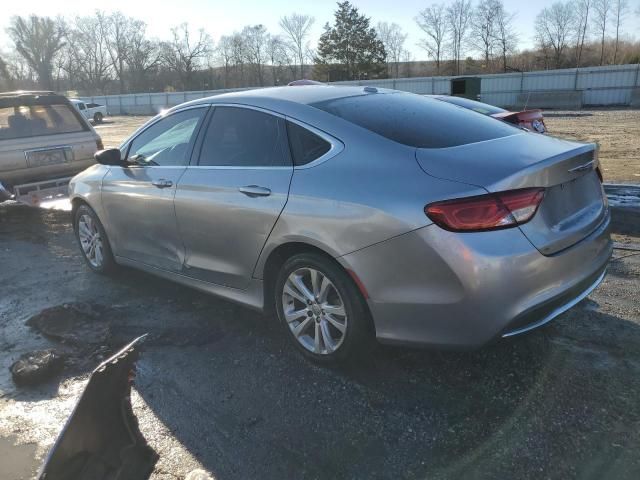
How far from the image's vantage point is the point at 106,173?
4973mm

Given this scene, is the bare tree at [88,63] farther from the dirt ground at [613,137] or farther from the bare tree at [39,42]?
the dirt ground at [613,137]

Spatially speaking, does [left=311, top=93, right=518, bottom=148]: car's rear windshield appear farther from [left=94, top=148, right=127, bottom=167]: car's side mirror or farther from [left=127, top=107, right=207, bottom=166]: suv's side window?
[left=94, top=148, right=127, bottom=167]: car's side mirror

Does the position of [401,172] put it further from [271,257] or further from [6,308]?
[6,308]

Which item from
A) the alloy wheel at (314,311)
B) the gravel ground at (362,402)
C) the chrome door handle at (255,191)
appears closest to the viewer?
the gravel ground at (362,402)

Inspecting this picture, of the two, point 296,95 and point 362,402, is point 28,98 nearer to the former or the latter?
point 296,95

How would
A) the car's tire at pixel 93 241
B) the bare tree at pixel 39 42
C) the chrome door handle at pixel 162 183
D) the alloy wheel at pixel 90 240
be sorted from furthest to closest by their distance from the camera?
1. the bare tree at pixel 39 42
2. the alloy wheel at pixel 90 240
3. the car's tire at pixel 93 241
4. the chrome door handle at pixel 162 183

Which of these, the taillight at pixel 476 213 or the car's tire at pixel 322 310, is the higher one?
the taillight at pixel 476 213

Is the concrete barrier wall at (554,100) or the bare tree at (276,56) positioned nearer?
the concrete barrier wall at (554,100)

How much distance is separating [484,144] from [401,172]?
0.63m

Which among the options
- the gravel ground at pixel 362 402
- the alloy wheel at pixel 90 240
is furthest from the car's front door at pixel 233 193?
the alloy wheel at pixel 90 240

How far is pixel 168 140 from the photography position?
4.48m

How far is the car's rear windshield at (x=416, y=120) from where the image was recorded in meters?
3.17

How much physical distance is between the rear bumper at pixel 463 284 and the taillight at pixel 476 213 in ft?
0.13

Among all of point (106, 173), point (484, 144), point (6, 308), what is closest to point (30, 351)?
point (6, 308)
